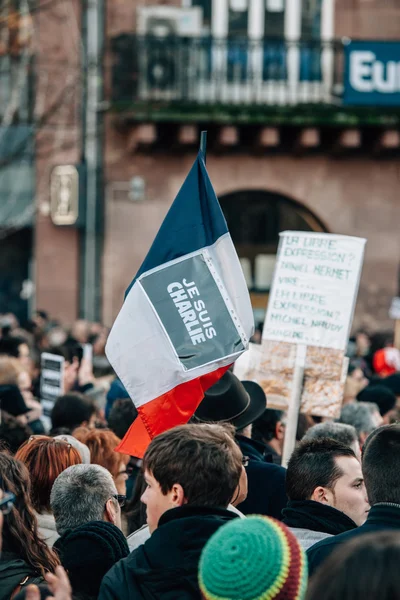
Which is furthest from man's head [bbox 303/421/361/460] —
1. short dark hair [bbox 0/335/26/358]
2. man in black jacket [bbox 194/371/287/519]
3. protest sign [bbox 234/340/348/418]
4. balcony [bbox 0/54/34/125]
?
balcony [bbox 0/54/34/125]

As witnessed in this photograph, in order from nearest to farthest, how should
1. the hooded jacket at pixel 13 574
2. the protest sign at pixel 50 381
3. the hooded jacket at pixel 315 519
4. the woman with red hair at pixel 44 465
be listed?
the hooded jacket at pixel 13 574 < the hooded jacket at pixel 315 519 < the woman with red hair at pixel 44 465 < the protest sign at pixel 50 381

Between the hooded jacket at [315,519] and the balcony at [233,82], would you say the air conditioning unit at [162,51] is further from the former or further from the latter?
the hooded jacket at [315,519]

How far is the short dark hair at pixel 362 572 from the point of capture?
1938 millimetres

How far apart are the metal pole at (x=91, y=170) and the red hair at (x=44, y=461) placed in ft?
44.2

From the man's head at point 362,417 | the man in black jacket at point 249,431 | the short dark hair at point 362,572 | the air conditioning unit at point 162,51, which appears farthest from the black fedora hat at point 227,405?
the air conditioning unit at point 162,51

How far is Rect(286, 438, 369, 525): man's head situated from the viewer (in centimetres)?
437

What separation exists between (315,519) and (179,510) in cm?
117

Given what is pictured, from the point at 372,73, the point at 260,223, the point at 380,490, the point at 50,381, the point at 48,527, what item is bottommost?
the point at 260,223

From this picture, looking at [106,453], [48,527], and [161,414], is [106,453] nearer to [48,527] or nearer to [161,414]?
[161,414]

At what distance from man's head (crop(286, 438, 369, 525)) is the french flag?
0.67m

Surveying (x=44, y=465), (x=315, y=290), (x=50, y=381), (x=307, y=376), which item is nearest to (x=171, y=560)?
(x=44, y=465)

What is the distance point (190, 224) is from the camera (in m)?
5.17

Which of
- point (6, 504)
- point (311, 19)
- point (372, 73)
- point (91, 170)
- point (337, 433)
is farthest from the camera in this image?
point (311, 19)

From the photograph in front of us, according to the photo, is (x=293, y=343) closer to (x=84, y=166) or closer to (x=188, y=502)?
(x=188, y=502)
